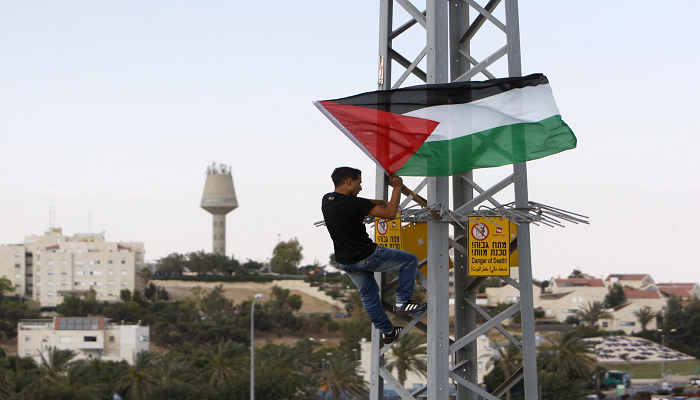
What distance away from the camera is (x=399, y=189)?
6.52 m

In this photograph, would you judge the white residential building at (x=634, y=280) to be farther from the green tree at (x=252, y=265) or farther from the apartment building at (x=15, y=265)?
the apartment building at (x=15, y=265)

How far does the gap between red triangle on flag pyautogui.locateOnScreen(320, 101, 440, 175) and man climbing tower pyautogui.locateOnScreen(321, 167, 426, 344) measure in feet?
1.21

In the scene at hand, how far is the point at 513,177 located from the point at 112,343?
240ft

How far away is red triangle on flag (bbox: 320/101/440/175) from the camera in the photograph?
274 inches

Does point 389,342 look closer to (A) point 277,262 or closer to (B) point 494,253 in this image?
(B) point 494,253

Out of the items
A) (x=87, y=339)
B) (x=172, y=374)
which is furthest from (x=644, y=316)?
(x=172, y=374)

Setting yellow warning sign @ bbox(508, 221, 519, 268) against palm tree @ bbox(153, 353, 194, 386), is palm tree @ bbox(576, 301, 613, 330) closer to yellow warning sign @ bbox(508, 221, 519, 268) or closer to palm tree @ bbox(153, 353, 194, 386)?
palm tree @ bbox(153, 353, 194, 386)

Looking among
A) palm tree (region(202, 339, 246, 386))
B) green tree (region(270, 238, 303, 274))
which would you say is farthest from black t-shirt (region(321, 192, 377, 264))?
green tree (region(270, 238, 303, 274))

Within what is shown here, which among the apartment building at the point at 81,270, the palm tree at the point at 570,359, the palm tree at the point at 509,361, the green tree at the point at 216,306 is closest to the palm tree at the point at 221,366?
the palm tree at the point at 509,361

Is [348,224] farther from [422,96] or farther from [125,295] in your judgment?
[125,295]

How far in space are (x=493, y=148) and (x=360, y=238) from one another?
160cm

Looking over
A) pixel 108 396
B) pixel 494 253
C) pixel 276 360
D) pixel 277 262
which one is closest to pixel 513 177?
pixel 494 253

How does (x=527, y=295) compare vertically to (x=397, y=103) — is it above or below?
below

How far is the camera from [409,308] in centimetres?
707
